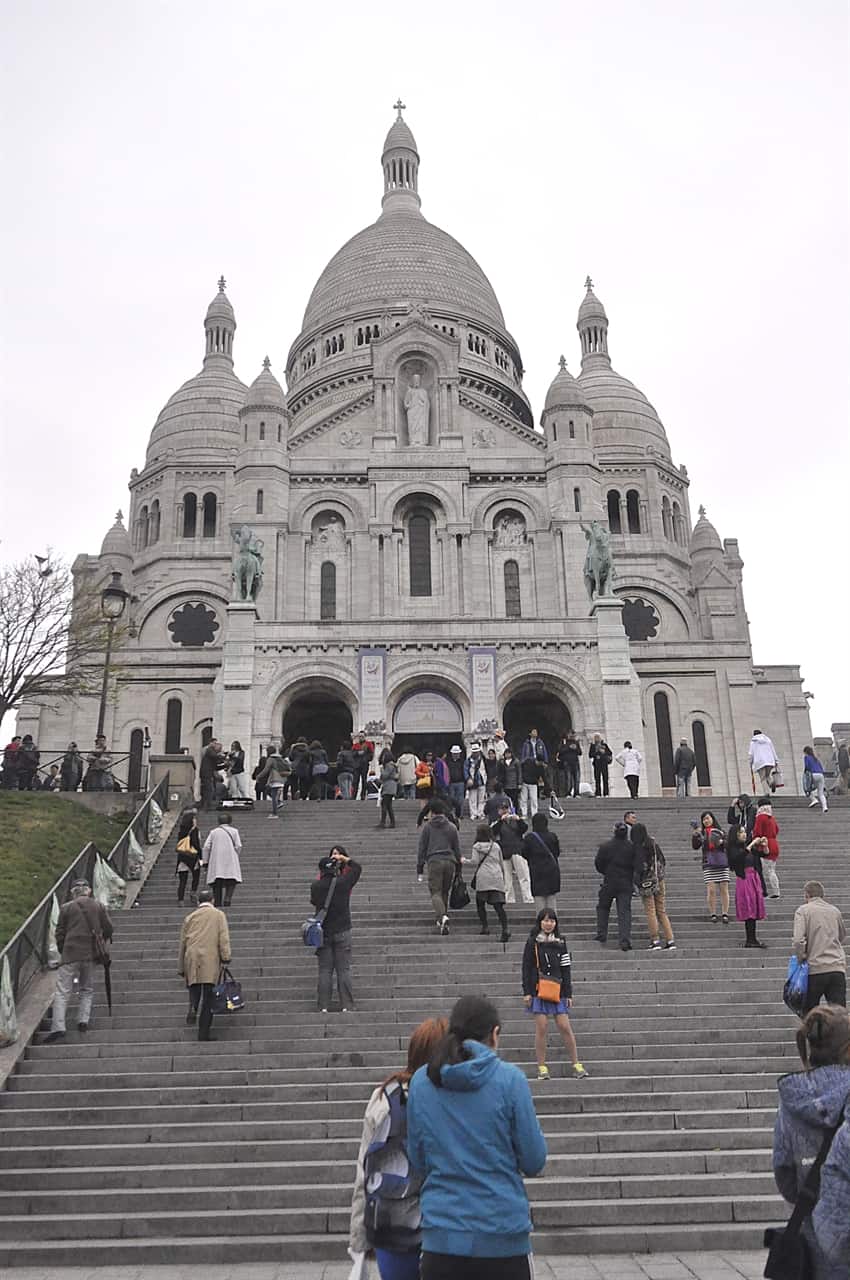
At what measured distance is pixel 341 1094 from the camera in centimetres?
1084

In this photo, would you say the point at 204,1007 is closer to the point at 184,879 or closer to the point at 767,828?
the point at 184,879

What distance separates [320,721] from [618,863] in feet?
80.6

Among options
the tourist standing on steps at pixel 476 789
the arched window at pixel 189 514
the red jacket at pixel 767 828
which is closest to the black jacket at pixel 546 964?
the red jacket at pixel 767 828

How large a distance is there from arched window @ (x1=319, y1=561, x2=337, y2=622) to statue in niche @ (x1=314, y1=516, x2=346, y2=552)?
0.64m

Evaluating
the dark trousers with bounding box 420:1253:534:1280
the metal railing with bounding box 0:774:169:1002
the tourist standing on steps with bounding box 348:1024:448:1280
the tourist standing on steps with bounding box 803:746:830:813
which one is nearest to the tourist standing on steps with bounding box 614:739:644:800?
the tourist standing on steps with bounding box 803:746:830:813

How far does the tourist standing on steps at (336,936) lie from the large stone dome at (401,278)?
49.4m

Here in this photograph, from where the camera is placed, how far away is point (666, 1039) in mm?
12008

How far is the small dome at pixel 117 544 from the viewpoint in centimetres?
5053

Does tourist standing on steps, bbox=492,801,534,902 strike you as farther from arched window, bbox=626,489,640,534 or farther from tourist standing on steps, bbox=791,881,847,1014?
arched window, bbox=626,489,640,534

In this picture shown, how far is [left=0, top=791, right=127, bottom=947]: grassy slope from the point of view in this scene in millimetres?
16938

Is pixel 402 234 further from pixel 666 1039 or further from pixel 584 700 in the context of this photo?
pixel 666 1039

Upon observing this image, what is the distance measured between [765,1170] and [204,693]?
34.6m

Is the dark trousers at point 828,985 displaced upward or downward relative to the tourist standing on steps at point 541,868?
downward

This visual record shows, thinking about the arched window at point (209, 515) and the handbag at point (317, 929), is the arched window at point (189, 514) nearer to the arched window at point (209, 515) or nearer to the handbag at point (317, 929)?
the arched window at point (209, 515)
